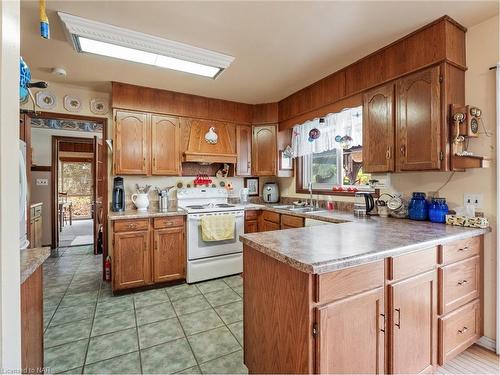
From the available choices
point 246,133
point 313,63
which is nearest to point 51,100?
point 246,133

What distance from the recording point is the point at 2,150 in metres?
0.64

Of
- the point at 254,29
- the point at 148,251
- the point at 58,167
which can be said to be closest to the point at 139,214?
the point at 148,251

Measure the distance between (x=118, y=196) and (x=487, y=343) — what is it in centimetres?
374

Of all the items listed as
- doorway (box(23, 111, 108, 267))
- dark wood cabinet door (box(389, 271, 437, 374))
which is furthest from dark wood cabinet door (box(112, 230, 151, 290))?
dark wood cabinet door (box(389, 271, 437, 374))

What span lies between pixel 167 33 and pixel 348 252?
2.08 metres

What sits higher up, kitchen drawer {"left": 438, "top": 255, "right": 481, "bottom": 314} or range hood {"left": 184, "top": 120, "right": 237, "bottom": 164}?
range hood {"left": 184, "top": 120, "right": 237, "bottom": 164}

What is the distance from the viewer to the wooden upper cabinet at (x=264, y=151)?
3836 mm

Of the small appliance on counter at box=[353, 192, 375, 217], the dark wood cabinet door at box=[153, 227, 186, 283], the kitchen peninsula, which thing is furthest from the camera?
the dark wood cabinet door at box=[153, 227, 186, 283]

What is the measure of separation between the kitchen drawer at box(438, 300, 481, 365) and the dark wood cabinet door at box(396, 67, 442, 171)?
1022mm

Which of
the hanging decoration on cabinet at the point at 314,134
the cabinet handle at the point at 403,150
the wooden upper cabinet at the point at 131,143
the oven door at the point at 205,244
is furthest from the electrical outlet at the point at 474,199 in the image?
the wooden upper cabinet at the point at 131,143

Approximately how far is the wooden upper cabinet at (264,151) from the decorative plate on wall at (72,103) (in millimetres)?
2343

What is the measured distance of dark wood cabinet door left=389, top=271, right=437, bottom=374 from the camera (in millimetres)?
1329

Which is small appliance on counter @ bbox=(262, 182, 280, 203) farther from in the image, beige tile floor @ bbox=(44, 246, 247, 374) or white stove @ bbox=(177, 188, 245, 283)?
beige tile floor @ bbox=(44, 246, 247, 374)

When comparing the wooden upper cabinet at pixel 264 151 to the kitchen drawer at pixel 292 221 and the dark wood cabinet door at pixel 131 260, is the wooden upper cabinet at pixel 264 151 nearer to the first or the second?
the kitchen drawer at pixel 292 221
